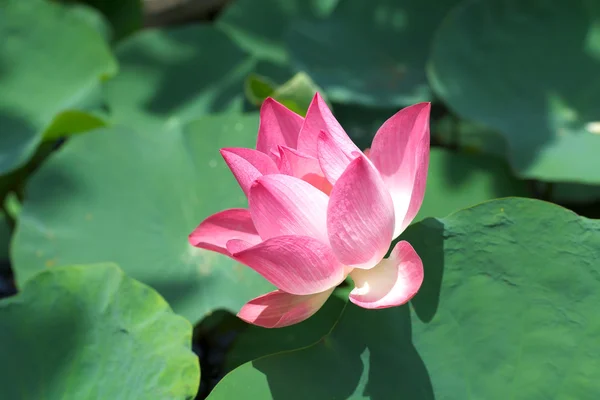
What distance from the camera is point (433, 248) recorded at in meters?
0.75

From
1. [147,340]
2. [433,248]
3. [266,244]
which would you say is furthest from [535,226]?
[147,340]

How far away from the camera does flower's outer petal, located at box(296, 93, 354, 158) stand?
27.7 inches

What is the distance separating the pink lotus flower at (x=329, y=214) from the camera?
0.64 meters

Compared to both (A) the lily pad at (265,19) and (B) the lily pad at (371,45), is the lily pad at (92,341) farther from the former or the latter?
(A) the lily pad at (265,19)

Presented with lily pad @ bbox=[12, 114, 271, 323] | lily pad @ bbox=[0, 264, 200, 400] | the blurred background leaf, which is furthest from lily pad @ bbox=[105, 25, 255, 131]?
lily pad @ bbox=[0, 264, 200, 400]

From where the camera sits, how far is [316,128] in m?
0.73

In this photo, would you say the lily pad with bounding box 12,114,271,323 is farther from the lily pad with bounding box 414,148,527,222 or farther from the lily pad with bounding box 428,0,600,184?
the lily pad with bounding box 428,0,600,184

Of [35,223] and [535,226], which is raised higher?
[535,226]

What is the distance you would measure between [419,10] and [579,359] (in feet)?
3.59

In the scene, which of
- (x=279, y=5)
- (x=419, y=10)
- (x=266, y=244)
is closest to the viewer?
(x=266, y=244)

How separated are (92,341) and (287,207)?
36cm

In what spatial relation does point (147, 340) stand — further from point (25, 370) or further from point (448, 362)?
point (448, 362)

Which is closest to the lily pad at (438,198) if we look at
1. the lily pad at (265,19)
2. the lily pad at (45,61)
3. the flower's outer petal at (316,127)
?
the flower's outer petal at (316,127)

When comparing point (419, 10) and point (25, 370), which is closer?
point (25, 370)
